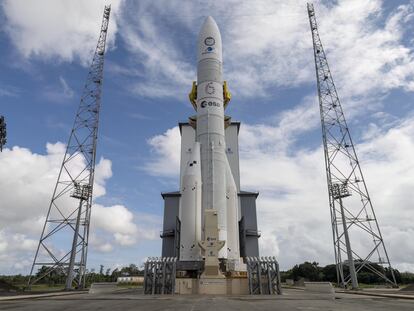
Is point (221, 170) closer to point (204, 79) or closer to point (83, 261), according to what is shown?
point (204, 79)

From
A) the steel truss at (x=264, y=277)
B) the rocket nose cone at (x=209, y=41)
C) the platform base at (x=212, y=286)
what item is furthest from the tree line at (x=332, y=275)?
the rocket nose cone at (x=209, y=41)

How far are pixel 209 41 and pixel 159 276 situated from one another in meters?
28.9

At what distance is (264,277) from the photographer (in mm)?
30906

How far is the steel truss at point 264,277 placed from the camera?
99.1ft

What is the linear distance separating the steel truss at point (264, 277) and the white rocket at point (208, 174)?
2.70 metres

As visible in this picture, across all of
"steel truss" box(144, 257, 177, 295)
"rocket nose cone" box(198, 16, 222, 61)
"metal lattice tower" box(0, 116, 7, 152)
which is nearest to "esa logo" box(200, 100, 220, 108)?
"rocket nose cone" box(198, 16, 222, 61)

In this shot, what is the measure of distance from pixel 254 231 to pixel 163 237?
14.9 meters

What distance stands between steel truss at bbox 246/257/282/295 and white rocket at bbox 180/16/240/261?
106 inches

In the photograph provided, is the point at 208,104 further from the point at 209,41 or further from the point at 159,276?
the point at 159,276

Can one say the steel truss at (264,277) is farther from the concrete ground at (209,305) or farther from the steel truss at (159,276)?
the concrete ground at (209,305)

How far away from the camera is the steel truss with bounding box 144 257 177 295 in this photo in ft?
102

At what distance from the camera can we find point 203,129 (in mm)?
37750

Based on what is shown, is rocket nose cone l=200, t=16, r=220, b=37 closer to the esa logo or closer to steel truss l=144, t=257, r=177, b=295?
the esa logo

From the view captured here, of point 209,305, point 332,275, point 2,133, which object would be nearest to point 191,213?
point 209,305
